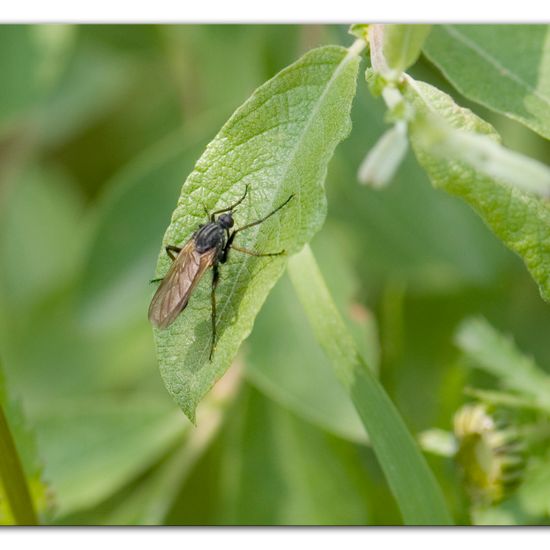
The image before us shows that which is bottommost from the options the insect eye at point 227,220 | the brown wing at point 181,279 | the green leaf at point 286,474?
the green leaf at point 286,474

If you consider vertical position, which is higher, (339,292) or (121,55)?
(121,55)

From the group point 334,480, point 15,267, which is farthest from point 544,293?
point 15,267

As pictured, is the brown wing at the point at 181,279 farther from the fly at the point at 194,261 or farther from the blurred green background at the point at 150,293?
the blurred green background at the point at 150,293

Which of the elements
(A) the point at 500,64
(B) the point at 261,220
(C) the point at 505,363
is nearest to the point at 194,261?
(B) the point at 261,220

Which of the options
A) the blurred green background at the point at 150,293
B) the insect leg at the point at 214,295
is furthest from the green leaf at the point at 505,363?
the insect leg at the point at 214,295

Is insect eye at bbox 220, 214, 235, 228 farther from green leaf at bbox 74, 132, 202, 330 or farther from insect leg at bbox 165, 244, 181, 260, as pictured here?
green leaf at bbox 74, 132, 202, 330
